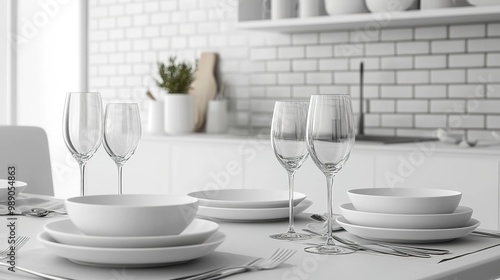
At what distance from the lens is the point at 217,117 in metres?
4.20

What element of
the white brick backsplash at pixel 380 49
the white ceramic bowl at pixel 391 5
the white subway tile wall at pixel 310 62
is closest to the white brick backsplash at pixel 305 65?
the white subway tile wall at pixel 310 62

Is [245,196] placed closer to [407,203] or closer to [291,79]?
[407,203]

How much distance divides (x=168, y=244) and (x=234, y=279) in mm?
122

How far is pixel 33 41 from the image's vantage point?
5098 millimetres

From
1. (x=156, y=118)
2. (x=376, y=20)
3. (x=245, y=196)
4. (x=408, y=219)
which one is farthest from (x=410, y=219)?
(x=156, y=118)

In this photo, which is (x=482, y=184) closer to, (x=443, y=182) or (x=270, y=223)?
(x=443, y=182)

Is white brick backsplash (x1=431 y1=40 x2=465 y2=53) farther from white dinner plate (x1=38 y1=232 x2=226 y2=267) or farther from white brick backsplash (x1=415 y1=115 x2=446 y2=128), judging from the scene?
white dinner plate (x1=38 y1=232 x2=226 y2=267)

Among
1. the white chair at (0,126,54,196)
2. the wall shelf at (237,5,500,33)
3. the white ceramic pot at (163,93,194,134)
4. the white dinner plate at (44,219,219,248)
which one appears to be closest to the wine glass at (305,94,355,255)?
the white dinner plate at (44,219,219,248)

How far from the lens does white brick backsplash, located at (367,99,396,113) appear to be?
377cm

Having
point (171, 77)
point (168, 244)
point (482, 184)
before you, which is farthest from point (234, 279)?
point (171, 77)

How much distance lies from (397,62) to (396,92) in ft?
0.46

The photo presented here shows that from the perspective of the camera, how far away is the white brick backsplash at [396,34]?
3.70 m

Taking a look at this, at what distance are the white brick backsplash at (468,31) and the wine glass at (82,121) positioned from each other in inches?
88.5

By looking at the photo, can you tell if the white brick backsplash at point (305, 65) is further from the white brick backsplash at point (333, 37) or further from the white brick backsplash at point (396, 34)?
the white brick backsplash at point (396, 34)
